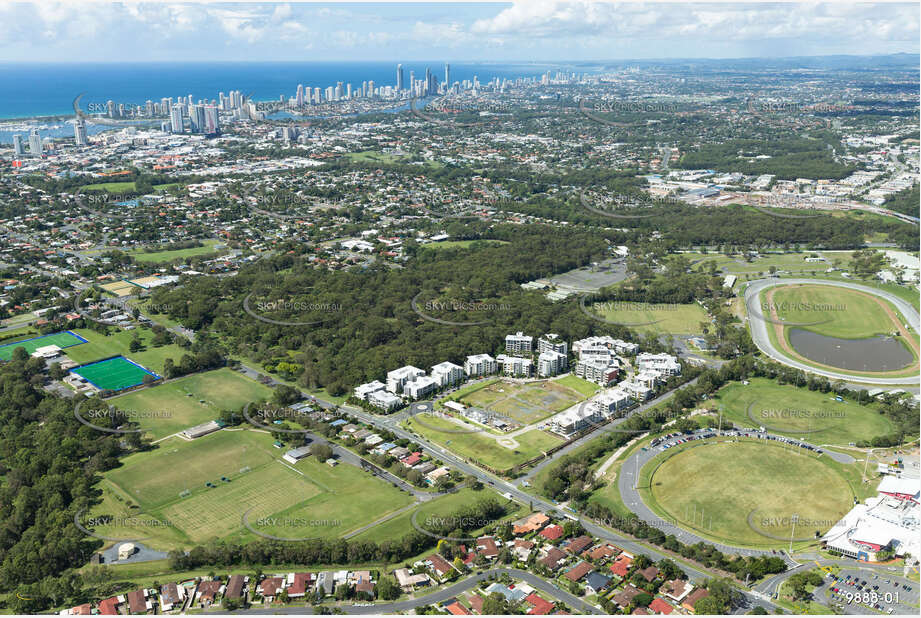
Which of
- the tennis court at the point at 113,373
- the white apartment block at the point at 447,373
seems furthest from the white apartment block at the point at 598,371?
Result: the tennis court at the point at 113,373

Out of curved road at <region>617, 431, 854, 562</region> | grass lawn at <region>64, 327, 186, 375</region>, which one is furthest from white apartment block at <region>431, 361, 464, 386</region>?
grass lawn at <region>64, 327, 186, 375</region>

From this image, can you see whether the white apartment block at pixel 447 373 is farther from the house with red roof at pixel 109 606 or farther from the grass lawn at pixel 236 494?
the house with red roof at pixel 109 606

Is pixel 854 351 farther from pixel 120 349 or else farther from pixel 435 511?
pixel 120 349

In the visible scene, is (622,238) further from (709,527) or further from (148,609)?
(148,609)

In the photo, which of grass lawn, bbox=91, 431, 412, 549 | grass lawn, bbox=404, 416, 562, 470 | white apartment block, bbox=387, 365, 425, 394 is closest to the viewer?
grass lawn, bbox=91, 431, 412, 549

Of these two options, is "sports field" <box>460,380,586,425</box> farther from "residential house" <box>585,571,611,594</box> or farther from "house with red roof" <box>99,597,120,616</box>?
"house with red roof" <box>99,597,120,616</box>

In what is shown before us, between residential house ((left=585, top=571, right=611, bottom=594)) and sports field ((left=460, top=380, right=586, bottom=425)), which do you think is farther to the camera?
sports field ((left=460, top=380, right=586, bottom=425))

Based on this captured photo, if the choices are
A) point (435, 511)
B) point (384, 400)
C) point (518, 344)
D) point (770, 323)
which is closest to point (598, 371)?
point (518, 344)
